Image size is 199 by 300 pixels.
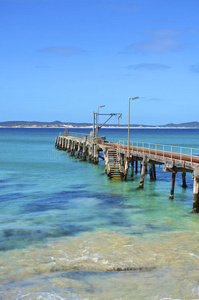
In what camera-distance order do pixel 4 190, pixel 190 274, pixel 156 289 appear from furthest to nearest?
pixel 4 190
pixel 190 274
pixel 156 289

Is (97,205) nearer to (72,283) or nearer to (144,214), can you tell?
(144,214)

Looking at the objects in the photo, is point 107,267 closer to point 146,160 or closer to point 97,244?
point 97,244

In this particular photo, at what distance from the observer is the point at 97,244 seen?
1596 cm

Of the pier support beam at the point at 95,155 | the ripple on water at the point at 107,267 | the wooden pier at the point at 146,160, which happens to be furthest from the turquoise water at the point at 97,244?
the pier support beam at the point at 95,155

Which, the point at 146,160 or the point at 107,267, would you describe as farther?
the point at 146,160

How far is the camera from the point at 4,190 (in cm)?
2942

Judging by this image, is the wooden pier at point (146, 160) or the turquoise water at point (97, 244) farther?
the wooden pier at point (146, 160)

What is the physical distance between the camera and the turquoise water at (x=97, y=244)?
11812 mm

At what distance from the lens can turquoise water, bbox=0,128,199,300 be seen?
11.8 m

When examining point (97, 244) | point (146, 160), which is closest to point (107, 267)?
point (97, 244)

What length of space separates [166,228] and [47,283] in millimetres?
8303

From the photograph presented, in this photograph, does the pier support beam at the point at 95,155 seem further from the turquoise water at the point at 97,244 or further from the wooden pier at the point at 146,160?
the turquoise water at the point at 97,244

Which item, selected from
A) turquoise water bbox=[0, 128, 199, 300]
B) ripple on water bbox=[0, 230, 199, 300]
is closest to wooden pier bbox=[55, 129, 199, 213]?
turquoise water bbox=[0, 128, 199, 300]

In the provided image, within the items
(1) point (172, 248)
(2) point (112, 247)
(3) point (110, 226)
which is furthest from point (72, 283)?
(3) point (110, 226)
